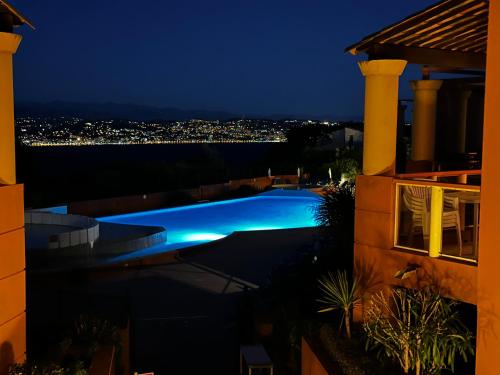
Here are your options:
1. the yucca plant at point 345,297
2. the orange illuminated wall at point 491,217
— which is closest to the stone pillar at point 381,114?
the yucca plant at point 345,297

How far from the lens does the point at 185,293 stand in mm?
11648

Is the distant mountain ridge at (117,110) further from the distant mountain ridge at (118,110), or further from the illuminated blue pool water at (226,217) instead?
the illuminated blue pool water at (226,217)

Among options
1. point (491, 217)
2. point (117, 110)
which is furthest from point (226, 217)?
point (117, 110)

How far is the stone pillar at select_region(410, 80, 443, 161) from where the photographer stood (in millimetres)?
11617

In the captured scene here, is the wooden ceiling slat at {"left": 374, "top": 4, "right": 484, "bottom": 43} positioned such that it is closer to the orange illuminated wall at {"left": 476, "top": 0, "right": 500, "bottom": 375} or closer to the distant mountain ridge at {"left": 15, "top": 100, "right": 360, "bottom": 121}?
the orange illuminated wall at {"left": 476, "top": 0, "right": 500, "bottom": 375}

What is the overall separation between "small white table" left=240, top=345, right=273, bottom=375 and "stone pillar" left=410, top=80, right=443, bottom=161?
20.5 ft

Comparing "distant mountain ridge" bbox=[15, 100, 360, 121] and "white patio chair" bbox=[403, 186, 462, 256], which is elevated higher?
"distant mountain ridge" bbox=[15, 100, 360, 121]

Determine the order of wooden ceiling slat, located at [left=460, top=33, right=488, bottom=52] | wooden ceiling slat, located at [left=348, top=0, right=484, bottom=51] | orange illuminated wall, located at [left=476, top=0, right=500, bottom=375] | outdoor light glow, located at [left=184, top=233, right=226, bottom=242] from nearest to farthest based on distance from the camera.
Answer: orange illuminated wall, located at [left=476, top=0, right=500, bottom=375] → wooden ceiling slat, located at [left=348, top=0, right=484, bottom=51] → wooden ceiling slat, located at [left=460, top=33, right=488, bottom=52] → outdoor light glow, located at [left=184, top=233, right=226, bottom=242]

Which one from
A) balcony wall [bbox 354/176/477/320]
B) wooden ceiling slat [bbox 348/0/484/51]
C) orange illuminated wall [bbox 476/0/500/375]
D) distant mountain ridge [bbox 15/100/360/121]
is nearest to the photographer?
orange illuminated wall [bbox 476/0/500/375]

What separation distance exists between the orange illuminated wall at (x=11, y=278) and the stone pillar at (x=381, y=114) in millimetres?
4379

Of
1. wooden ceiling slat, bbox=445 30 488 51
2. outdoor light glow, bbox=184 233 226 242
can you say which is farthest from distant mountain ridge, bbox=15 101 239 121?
wooden ceiling slat, bbox=445 30 488 51

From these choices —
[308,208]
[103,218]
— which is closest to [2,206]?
[103,218]

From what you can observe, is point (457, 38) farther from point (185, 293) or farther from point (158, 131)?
point (158, 131)

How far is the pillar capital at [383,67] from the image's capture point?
7422mm
